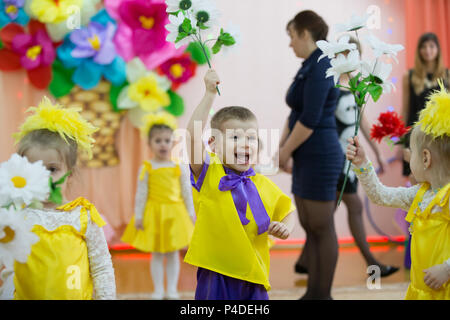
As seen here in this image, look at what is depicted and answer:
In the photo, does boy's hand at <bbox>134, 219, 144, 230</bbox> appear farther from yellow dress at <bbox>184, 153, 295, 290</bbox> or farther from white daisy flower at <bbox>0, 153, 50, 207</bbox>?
white daisy flower at <bbox>0, 153, 50, 207</bbox>

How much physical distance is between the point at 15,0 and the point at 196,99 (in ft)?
4.97

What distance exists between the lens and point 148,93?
3902 millimetres

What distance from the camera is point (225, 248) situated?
151cm

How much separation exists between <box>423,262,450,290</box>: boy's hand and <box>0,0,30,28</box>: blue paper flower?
11.1ft

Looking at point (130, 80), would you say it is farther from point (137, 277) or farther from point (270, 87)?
point (137, 277)

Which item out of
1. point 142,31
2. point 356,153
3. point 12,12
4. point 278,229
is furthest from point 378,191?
point 12,12

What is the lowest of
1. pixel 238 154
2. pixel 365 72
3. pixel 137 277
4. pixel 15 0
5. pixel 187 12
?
pixel 137 277

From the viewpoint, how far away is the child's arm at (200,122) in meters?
1.47

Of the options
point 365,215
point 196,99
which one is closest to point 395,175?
point 365,215

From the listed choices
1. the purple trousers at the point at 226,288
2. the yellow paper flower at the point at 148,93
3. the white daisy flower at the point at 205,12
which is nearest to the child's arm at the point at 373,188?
the purple trousers at the point at 226,288

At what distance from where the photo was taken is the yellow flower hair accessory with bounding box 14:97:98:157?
143 cm

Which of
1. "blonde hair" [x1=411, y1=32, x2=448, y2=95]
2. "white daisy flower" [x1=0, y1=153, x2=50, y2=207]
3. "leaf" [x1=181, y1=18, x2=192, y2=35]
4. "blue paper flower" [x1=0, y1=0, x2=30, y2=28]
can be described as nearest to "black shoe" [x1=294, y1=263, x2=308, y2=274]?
"blonde hair" [x1=411, y1=32, x2=448, y2=95]

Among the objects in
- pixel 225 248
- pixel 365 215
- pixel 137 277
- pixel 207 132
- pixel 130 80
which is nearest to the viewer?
pixel 225 248

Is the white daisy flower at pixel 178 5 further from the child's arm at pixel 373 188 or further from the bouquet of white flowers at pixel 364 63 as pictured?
the child's arm at pixel 373 188
